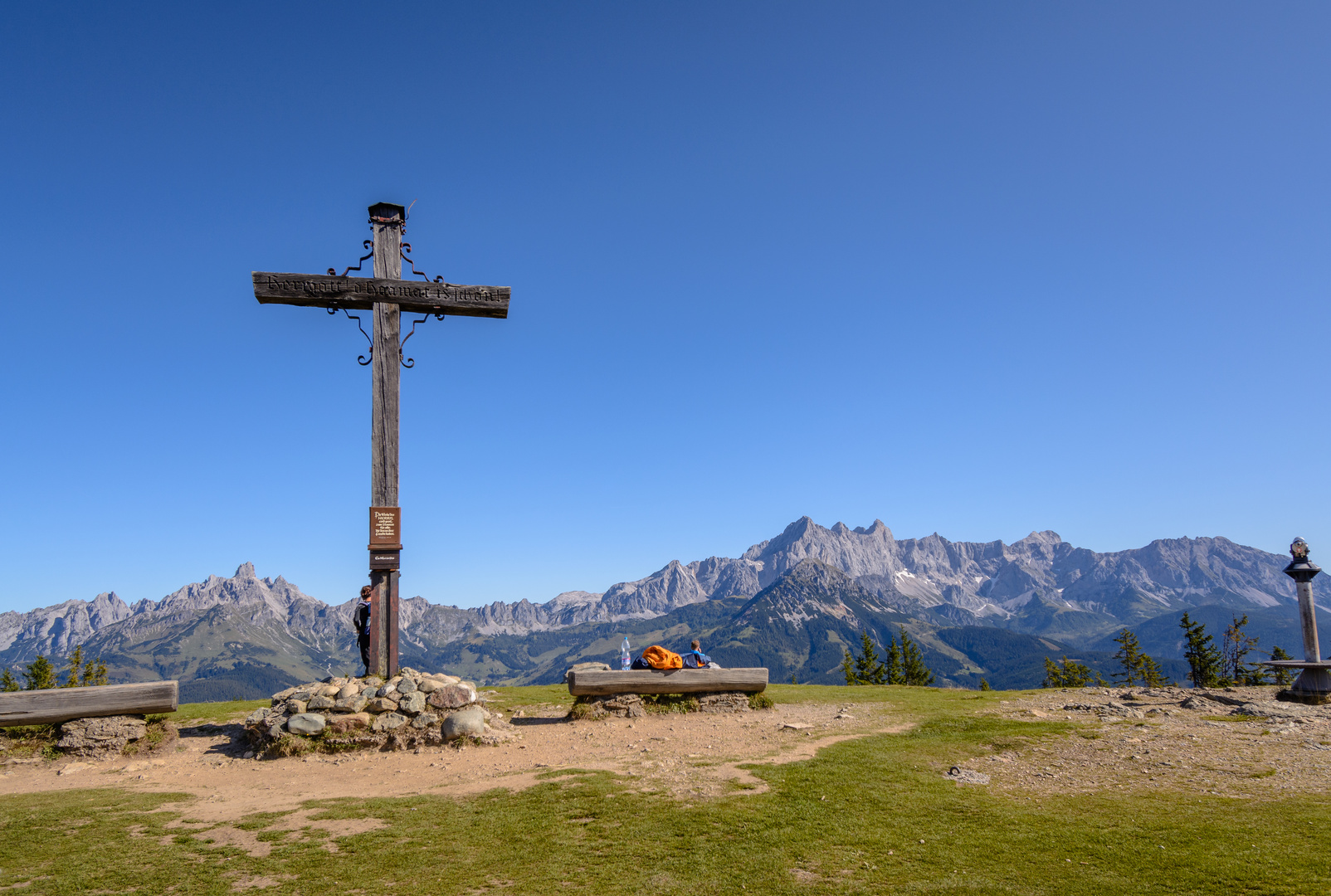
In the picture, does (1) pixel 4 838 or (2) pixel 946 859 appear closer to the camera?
(2) pixel 946 859

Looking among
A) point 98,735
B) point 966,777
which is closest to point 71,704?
point 98,735

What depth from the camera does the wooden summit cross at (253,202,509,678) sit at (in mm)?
16828

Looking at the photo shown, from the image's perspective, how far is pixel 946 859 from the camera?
24.4ft

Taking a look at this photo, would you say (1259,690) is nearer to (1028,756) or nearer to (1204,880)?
(1028,756)

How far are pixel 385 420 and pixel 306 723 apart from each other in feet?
23.1

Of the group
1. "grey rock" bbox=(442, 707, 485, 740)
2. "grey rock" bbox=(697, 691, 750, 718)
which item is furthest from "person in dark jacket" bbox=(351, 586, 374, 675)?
"grey rock" bbox=(697, 691, 750, 718)

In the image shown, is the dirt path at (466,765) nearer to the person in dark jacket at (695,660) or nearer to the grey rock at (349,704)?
the grey rock at (349,704)

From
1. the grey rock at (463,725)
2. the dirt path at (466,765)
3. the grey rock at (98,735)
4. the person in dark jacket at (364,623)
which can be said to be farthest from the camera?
the person in dark jacket at (364,623)

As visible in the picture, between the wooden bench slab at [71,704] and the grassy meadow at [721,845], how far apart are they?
3.19 metres

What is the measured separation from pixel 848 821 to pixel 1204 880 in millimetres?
3601

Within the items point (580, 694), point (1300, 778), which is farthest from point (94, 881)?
point (1300, 778)

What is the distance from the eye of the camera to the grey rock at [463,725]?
14.2 metres

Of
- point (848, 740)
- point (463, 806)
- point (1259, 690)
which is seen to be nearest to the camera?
point (463, 806)

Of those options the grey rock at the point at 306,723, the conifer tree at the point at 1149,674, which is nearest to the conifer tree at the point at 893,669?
the conifer tree at the point at 1149,674
